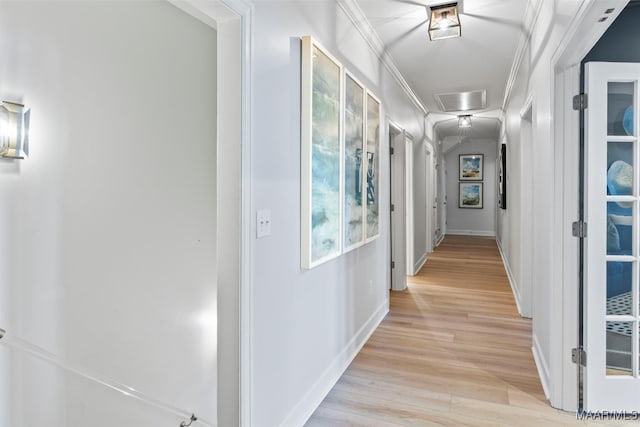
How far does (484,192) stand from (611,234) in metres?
8.68

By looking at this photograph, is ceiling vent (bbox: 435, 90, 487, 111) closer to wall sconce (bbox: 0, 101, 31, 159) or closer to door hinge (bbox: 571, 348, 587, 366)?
door hinge (bbox: 571, 348, 587, 366)

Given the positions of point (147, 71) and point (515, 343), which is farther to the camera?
point (515, 343)

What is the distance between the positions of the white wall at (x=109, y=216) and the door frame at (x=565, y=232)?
75.3 inches

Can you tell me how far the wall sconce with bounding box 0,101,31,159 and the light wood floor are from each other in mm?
2663

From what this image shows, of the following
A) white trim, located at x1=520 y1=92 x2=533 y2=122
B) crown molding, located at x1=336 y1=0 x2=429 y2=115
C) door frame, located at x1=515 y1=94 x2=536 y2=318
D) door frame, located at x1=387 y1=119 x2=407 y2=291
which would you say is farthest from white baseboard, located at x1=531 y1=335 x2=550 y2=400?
crown molding, located at x1=336 y1=0 x2=429 y2=115

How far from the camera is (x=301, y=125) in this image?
6.42ft

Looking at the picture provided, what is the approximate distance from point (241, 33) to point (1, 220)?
240cm

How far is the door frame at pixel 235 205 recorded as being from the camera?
1.48 meters

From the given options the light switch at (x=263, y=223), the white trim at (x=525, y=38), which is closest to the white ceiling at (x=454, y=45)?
the white trim at (x=525, y=38)

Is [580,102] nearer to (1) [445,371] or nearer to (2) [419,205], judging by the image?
(1) [445,371]

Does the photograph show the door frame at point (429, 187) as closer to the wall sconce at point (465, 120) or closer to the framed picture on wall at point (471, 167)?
the wall sconce at point (465, 120)

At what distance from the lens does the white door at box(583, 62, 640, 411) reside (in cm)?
200

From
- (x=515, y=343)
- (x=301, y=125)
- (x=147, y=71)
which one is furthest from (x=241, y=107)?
(x=515, y=343)

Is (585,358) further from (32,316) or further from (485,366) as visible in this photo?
(32,316)
